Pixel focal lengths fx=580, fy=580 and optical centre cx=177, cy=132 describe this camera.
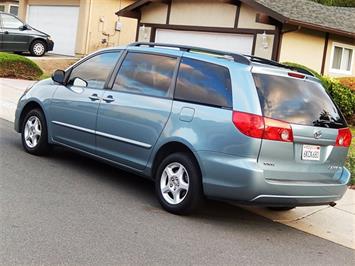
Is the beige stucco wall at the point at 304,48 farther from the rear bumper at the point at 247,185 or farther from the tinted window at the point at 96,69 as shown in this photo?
the rear bumper at the point at 247,185

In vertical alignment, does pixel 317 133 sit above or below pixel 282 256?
above

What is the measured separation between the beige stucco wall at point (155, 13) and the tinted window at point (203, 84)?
14.3 metres

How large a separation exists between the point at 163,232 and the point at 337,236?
6.62 ft

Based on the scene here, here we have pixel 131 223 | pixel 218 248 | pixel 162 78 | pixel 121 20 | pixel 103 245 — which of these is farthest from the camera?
pixel 121 20

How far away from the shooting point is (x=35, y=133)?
806 cm

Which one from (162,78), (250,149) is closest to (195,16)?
(162,78)

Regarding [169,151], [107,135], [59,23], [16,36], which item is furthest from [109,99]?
[59,23]

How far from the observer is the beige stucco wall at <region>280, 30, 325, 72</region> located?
Answer: 17.4 meters

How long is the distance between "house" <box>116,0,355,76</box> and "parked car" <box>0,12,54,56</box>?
166 inches

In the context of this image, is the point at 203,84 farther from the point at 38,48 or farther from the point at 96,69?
the point at 38,48

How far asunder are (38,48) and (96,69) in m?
16.6

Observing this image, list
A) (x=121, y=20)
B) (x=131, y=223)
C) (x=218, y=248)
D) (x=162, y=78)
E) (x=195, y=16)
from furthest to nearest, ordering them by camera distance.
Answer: (x=121, y=20) → (x=195, y=16) → (x=162, y=78) → (x=131, y=223) → (x=218, y=248)

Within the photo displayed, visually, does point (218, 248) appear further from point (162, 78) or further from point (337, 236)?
point (162, 78)

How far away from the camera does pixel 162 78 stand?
652cm
